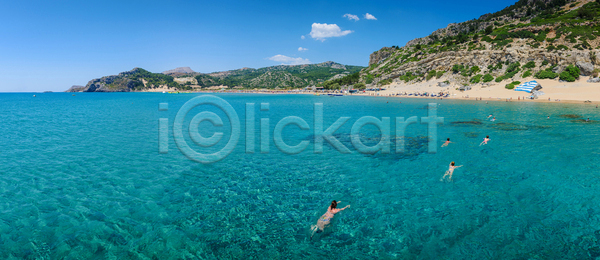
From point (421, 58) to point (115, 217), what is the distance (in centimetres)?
14847

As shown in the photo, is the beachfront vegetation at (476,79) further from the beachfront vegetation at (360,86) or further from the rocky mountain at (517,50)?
the beachfront vegetation at (360,86)

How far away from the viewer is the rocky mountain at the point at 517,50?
290 ft

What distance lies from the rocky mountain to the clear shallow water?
280 feet

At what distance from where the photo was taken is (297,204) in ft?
45.9

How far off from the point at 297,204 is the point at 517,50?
12193cm

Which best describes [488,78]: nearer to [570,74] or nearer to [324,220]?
[570,74]

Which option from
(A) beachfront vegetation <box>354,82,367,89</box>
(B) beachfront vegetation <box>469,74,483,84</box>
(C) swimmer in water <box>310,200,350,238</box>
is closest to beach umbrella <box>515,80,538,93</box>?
(B) beachfront vegetation <box>469,74,483,84</box>

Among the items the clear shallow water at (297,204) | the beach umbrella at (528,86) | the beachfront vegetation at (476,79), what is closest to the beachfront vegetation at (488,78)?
the beachfront vegetation at (476,79)

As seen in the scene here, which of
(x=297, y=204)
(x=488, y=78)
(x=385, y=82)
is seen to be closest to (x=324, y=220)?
(x=297, y=204)

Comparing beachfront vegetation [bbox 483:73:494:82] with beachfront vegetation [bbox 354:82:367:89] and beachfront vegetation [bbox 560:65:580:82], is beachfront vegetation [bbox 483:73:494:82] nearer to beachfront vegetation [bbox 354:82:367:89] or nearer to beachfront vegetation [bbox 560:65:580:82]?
beachfront vegetation [bbox 560:65:580:82]

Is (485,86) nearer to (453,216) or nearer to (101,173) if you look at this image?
(453,216)

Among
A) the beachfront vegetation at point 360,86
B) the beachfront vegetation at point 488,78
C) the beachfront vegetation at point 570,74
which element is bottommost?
the beachfront vegetation at point 570,74

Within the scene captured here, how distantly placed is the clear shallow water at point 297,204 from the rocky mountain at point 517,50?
8540 centimetres

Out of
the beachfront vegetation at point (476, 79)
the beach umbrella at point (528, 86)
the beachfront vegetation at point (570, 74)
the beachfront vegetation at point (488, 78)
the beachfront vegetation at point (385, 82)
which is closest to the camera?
the beachfront vegetation at point (570, 74)
